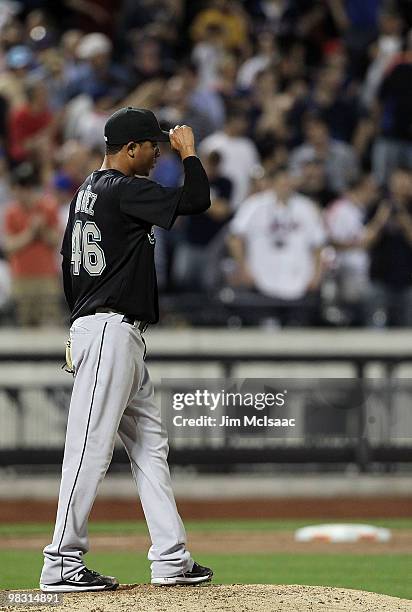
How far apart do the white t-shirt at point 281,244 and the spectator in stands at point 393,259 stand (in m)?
0.64

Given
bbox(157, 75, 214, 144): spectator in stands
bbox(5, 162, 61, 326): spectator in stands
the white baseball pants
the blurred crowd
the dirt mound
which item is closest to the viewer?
the dirt mound

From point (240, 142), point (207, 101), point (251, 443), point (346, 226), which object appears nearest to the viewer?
point (251, 443)

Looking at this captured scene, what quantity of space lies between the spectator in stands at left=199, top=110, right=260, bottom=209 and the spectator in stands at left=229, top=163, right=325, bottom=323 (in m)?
0.95

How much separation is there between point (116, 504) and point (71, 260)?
6084mm

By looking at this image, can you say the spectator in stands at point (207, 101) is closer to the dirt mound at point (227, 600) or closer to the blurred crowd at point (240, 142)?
the blurred crowd at point (240, 142)

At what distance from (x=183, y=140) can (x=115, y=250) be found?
543mm

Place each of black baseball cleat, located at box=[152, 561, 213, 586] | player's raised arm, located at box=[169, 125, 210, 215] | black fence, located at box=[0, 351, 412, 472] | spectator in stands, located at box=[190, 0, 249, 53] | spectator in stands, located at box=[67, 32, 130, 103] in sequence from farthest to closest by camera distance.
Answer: spectator in stands, located at box=[190, 0, 249, 53], spectator in stands, located at box=[67, 32, 130, 103], black fence, located at box=[0, 351, 412, 472], black baseball cleat, located at box=[152, 561, 213, 586], player's raised arm, located at box=[169, 125, 210, 215]

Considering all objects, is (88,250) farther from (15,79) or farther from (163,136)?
(15,79)

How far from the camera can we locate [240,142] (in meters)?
14.1

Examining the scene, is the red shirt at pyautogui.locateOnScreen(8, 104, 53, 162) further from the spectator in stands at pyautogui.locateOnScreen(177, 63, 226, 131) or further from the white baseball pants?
the white baseball pants

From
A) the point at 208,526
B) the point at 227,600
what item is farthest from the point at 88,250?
the point at 208,526

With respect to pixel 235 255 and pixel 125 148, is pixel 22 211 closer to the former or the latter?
pixel 235 255

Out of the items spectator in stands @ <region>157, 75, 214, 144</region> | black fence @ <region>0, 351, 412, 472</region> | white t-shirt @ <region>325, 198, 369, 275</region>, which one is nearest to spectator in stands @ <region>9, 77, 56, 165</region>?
spectator in stands @ <region>157, 75, 214, 144</region>

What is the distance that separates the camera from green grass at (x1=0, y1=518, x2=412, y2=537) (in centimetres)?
1066
